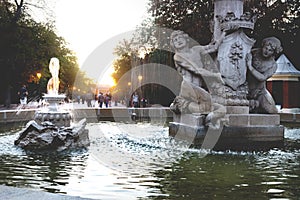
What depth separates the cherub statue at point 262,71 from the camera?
1166cm

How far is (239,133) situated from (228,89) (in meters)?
1.41

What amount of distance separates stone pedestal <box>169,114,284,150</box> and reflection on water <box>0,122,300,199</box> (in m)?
0.46

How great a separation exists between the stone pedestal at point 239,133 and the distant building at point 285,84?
1579 cm

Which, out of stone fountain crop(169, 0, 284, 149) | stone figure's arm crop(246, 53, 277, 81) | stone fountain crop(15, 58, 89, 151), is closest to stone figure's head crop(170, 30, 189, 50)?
stone fountain crop(169, 0, 284, 149)

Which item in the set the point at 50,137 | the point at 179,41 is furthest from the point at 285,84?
the point at 50,137

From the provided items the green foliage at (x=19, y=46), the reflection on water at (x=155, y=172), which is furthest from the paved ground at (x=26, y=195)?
the green foliage at (x=19, y=46)

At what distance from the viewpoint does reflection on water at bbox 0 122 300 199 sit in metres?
6.10

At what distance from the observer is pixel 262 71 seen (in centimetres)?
1193

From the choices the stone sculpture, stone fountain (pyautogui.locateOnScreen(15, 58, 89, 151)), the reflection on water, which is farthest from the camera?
the stone sculpture

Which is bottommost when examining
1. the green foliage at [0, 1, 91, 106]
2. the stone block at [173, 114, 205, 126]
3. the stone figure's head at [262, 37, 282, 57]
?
the stone block at [173, 114, 205, 126]

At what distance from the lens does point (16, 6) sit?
36281 mm

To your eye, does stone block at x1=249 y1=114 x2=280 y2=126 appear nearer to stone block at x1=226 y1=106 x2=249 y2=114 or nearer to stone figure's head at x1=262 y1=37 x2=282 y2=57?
stone block at x1=226 y1=106 x2=249 y2=114

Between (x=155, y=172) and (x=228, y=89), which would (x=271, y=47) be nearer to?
(x=228, y=89)

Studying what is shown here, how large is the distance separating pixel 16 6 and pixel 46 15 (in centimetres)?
289
